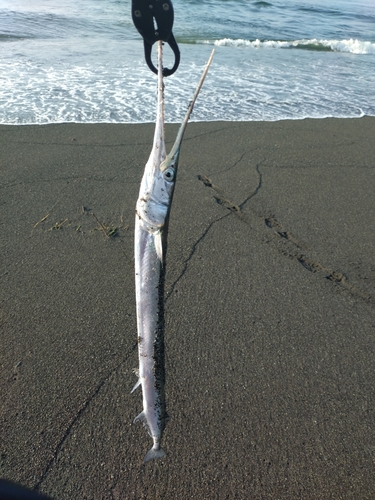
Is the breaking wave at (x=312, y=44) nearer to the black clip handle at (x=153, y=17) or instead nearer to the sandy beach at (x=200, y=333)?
the sandy beach at (x=200, y=333)

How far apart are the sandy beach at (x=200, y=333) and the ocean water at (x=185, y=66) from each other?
2.67 meters

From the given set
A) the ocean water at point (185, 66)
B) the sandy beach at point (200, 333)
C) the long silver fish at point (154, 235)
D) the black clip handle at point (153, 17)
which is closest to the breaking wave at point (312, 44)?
the ocean water at point (185, 66)

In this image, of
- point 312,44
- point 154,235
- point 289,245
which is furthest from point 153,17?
point 312,44

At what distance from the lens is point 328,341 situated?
299 centimetres

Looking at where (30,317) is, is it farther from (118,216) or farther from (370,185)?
(370,185)

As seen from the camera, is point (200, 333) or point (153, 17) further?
point (200, 333)

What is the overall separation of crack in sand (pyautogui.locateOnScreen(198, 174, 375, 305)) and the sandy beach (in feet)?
0.05

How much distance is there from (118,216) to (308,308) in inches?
79.5

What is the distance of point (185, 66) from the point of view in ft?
35.6

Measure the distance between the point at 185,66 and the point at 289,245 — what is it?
8214mm

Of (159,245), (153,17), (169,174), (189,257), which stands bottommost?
(189,257)

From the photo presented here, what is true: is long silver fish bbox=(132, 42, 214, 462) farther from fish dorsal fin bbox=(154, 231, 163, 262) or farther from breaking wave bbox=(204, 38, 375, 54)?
breaking wave bbox=(204, 38, 375, 54)

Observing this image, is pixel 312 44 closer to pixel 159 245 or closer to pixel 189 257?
pixel 189 257

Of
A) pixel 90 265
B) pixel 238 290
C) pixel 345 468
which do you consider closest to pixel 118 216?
pixel 90 265
